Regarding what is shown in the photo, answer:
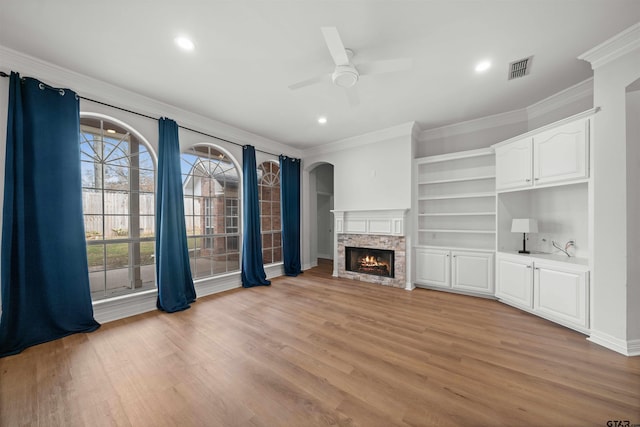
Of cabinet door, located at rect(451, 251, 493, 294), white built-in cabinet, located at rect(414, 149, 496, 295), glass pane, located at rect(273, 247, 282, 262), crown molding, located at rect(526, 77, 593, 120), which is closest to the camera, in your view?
crown molding, located at rect(526, 77, 593, 120)

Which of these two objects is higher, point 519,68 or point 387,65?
point 519,68

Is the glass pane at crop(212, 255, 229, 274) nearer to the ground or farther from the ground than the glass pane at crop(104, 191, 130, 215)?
nearer to the ground

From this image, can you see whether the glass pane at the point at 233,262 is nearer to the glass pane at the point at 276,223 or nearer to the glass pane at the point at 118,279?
the glass pane at the point at 276,223

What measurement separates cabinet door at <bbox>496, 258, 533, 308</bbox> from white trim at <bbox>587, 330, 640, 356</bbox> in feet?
2.43

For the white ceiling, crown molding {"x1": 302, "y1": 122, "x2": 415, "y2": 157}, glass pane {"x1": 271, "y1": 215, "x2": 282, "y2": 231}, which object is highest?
the white ceiling

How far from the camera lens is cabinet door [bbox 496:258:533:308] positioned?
10.8 feet

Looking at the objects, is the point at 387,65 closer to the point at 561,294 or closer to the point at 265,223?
the point at 561,294

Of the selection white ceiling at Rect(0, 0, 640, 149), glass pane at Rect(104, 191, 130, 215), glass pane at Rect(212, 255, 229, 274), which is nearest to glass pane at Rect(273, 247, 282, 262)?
glass pane at Rect(212, 255, 229, 274)

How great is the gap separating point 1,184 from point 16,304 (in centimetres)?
126

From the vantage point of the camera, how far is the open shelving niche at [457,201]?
420 cm

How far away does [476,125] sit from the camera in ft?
14.2

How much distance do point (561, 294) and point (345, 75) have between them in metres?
3.65

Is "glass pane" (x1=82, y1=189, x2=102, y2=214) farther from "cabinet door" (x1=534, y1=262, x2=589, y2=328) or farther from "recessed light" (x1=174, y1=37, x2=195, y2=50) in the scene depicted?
"cabinet door" (x1=534, y1=262, x2=589, y2=328)

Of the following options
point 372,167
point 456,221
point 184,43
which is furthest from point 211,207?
point 456,221
